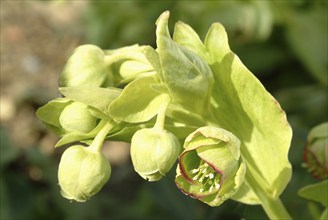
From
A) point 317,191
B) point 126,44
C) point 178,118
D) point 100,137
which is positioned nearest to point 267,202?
point 317,191

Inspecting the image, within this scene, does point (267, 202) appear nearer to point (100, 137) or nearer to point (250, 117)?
point (250, 117)

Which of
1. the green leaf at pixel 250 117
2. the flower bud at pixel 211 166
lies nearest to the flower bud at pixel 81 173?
the flower bud at pixel 211 166

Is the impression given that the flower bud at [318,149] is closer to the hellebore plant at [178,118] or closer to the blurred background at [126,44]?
the hellebore plant at [178,118]

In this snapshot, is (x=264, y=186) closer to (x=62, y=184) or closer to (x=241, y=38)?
(x=62, y=184)

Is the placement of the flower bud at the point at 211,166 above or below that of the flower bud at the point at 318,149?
above

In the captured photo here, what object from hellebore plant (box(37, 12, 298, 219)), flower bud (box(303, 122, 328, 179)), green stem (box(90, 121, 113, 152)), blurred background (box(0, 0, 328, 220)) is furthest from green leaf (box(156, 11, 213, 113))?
blurred background (box(0, 0, 328, 220))

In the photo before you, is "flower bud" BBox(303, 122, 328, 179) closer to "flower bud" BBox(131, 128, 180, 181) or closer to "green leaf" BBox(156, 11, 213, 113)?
"green leaf" BBox(156, 11, 213, 113)
